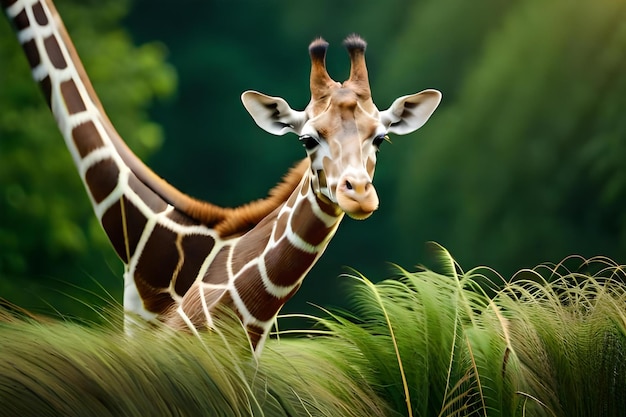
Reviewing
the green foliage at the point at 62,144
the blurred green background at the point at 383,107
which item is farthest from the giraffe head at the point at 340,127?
the green foliage at the point at 62,144

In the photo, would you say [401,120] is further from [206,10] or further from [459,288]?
[206,10]

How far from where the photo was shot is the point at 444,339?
7.43ft

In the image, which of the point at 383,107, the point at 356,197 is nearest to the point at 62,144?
the point at 383,107

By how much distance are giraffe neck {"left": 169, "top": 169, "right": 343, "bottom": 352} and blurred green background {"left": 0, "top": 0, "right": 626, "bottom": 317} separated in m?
1.65

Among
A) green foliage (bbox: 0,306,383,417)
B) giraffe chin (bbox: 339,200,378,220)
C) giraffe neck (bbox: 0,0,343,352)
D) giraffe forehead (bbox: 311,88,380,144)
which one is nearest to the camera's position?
green foliage (bbox: 0,306,383,417)

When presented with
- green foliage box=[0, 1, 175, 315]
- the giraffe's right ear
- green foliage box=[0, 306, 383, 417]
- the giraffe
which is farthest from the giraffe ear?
green foliage box=[0, 1, 175, 315]

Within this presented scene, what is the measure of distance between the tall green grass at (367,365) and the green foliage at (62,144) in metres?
1.76

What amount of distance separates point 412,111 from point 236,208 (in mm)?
547

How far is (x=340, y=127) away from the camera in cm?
205

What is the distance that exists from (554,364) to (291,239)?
2.60 feet

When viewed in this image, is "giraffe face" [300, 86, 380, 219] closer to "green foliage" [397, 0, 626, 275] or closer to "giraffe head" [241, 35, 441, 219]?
"giraffe head" [241, 35, 441, 219]

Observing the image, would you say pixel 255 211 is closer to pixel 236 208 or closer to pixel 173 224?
pixel 236 208

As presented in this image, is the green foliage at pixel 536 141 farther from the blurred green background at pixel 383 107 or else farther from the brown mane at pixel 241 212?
the brown mane at pixel 241 212

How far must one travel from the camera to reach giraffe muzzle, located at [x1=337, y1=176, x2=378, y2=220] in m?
1.91
